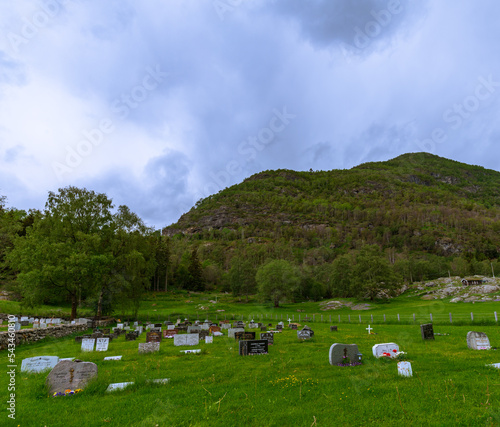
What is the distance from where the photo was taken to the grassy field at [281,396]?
6078 millimetres

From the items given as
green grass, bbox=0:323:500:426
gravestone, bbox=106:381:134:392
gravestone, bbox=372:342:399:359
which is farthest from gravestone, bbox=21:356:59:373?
gravestone, bbox=372:342:399:359

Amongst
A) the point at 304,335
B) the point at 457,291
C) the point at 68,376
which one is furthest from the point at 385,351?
the point at 457,291

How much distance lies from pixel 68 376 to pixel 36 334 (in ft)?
51.4

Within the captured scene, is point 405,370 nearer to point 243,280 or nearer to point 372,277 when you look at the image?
point 372,277

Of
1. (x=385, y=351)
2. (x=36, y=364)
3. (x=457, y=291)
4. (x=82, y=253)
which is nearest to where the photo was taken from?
(x=36, y=364)

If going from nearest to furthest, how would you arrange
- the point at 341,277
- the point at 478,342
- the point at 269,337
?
1. the point at 478,342
2. the point at 269,337
3. the point at 341,277

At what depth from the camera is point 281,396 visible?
743cm

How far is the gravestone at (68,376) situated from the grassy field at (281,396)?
258 mm

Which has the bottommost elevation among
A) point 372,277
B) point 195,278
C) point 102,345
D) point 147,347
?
point 102,345

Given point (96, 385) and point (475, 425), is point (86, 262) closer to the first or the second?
point (96, 385)

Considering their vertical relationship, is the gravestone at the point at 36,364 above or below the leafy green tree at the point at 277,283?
below

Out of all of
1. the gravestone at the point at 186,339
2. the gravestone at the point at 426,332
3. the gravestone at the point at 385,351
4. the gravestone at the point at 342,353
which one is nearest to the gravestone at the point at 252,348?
the gravestone at the point at 342,353

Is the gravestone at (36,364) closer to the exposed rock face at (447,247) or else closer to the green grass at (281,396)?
the green grass at (281,396)

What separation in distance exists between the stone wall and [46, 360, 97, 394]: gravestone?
11.5m
